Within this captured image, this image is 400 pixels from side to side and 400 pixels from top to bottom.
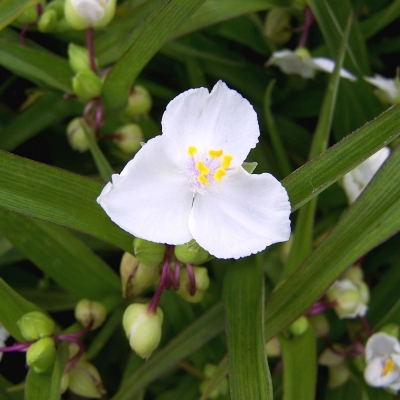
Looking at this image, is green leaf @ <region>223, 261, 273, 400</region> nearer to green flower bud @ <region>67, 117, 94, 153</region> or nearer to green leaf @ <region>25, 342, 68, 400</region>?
green leaf @ <region>25, 342, 68, 400</region>

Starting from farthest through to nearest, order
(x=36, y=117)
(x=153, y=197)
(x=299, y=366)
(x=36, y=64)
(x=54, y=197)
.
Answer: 1. (x=36, y=117)
2. (x=36, y=64)
3. (x=299, y=366)
4. (x=54, y=197)
5. (x=153, y=197)

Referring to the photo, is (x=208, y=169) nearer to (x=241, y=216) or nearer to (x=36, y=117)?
(x=241, y=216)

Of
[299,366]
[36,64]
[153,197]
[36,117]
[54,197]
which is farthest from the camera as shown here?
[36,117]

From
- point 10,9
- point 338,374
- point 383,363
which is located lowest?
point 338,374

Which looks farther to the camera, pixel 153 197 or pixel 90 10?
pixel 90 10

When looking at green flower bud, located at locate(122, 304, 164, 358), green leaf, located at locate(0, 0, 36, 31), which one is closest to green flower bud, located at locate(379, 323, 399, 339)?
green flower bud, located at locate(122, 304, 164, 358)

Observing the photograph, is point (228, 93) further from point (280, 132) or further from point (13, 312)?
point (280, 132)

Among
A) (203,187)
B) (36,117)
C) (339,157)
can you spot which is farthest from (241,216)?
(36,117)
